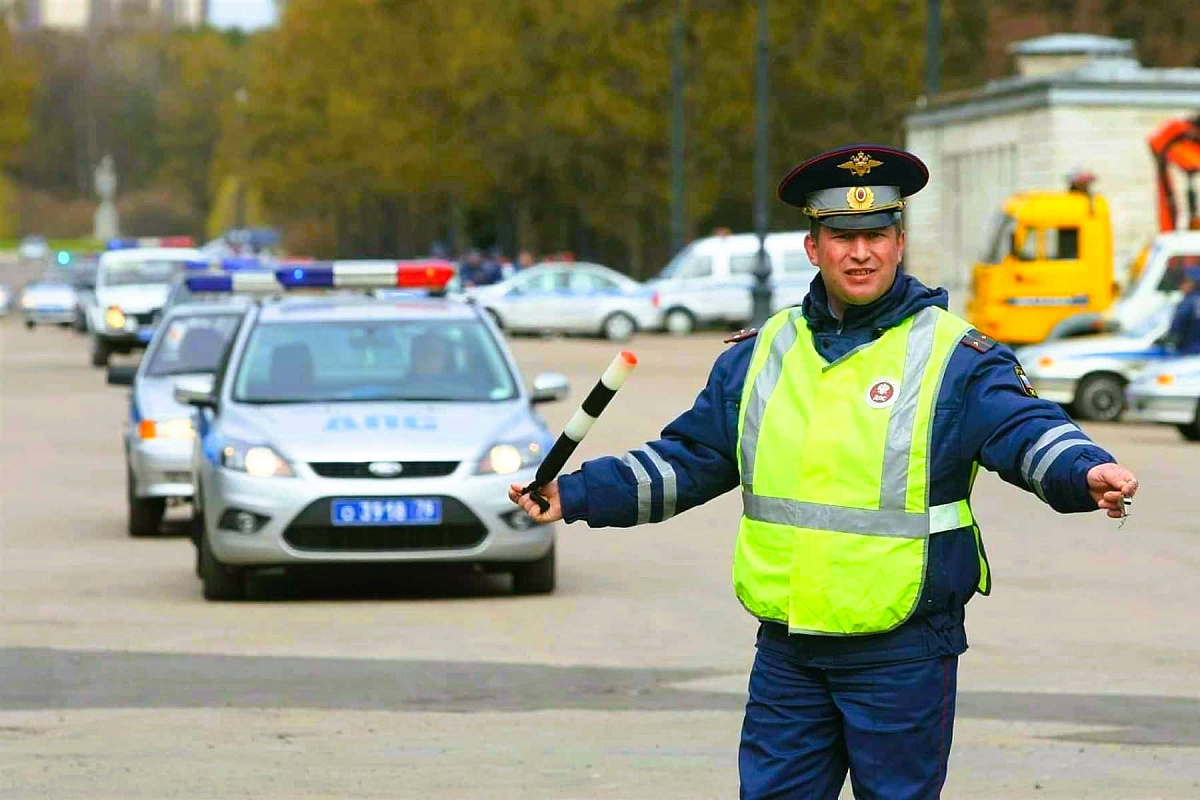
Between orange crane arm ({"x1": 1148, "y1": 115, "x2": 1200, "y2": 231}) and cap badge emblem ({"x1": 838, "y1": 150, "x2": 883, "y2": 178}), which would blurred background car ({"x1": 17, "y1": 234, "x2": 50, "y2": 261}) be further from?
cap badge emblem ({"x1": 838, "y1": 150, "x2": 883, "y2": 178})

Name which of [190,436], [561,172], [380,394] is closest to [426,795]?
[380,394]

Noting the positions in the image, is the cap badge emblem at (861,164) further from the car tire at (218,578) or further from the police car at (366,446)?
the car tire at (218,578)

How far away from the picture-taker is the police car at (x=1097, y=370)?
1052 inches

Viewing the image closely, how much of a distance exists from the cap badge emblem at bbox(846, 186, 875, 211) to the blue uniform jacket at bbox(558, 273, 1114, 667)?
160mm

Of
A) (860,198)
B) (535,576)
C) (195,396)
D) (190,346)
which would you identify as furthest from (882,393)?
(190,346)

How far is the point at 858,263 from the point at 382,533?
7424 millimetres

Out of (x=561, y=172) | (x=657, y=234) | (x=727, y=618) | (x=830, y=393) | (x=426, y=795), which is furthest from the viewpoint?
(x=657, y=234)

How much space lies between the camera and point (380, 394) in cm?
1363

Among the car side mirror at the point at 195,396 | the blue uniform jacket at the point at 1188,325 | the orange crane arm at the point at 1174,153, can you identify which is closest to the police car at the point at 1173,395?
the blue uniform jacket at the point at 1188,325

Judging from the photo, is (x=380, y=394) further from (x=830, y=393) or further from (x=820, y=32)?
(x=820, y=32)

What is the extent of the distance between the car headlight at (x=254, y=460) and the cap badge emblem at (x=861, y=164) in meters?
7.52

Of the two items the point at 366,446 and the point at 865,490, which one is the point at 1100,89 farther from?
the point at 865,490

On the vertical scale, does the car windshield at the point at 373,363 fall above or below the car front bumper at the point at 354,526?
above

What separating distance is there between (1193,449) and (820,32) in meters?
38.2
